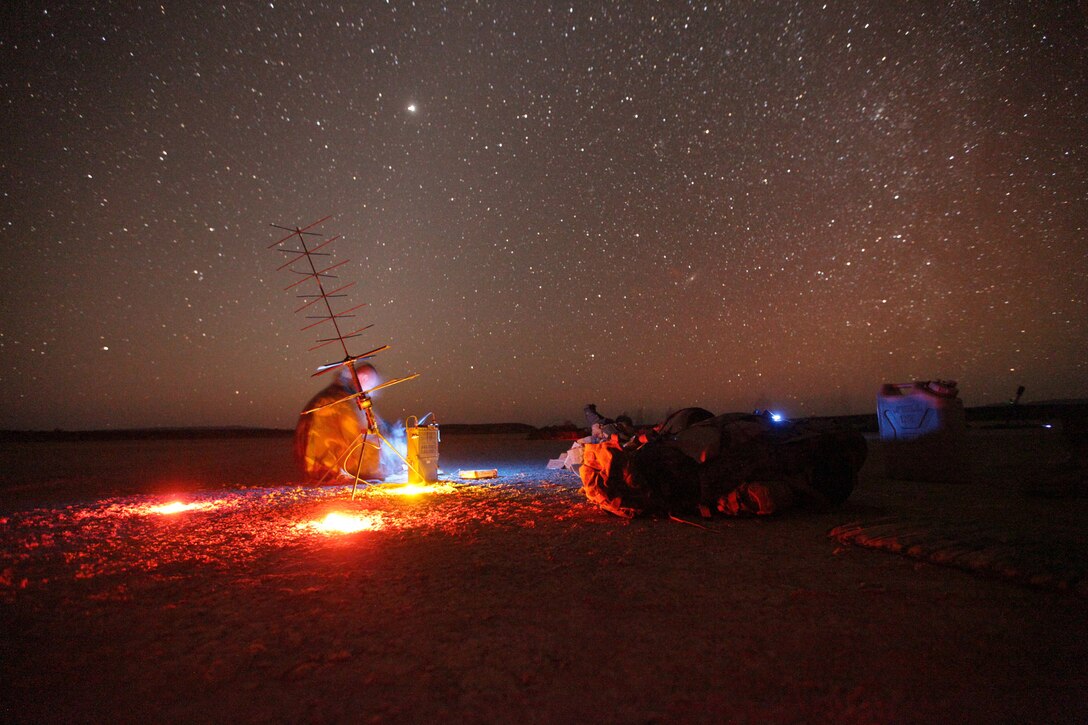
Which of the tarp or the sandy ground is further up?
the tarp

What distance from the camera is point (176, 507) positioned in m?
9.80

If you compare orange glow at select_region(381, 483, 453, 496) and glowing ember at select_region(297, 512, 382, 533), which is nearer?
glowing ember at select_region(297, 512, 382, 533)

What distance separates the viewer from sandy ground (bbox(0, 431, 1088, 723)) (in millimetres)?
2773

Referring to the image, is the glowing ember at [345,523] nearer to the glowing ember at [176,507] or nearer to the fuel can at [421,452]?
the glowing ember at [176,507]

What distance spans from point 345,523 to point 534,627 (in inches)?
200

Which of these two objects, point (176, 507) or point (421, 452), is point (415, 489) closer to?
point (421, 452)

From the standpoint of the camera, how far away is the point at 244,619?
4.00 meters

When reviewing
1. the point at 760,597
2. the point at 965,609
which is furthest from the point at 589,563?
the point at 965,609

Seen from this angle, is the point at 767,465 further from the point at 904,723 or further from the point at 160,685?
the point at 160,685

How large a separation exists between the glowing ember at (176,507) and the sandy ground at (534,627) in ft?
6.29

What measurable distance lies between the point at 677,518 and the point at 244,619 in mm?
5449

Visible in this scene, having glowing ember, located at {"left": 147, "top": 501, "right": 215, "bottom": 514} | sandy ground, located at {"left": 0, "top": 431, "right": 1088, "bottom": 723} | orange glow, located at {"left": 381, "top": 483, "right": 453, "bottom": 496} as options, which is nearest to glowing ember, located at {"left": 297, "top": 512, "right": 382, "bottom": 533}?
sandy ground, located at {"left": 0, "top": 431, "right": 1088, "bottom": 723}

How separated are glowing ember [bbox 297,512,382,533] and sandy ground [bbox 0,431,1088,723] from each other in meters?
0.21

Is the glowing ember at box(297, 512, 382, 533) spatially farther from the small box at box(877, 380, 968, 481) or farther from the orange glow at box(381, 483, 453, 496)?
the small box at box(877, 380, 968, 481)
